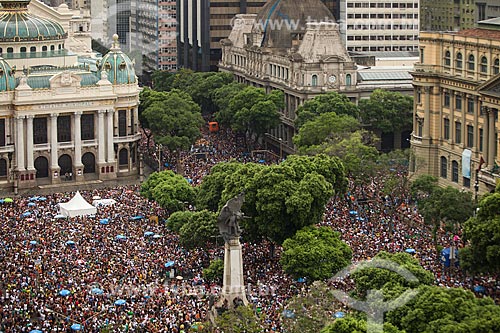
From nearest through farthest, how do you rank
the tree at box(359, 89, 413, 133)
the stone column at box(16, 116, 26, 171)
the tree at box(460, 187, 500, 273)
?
the tree at box(460, 187, 500, 273)
the stone column at box(16, 116, 26, 171)
the tree at box(359, 89, 413, 133)

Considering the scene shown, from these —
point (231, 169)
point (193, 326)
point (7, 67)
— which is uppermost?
point (7, 67)

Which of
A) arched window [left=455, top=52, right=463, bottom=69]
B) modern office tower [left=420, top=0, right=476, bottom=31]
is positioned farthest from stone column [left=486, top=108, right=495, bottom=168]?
modern office tower [left=420, top=0, right=476, bottom=31]

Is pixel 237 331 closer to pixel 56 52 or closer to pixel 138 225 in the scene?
pixel 138 225

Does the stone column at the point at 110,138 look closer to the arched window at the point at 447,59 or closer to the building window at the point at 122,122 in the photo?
the building window at the point at 122,122

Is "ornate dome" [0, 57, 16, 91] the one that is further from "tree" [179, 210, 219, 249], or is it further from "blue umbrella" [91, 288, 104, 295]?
"blue umbrella" [91, 288, 104, 295]

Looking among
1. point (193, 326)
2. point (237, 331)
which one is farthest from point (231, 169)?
point (237, 331)

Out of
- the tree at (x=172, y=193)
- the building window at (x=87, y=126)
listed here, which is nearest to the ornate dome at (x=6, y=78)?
the building window at (x=87, y=126)

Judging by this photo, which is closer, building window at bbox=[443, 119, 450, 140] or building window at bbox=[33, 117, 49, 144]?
building window at bbox=[443, 119, 450, 140]
